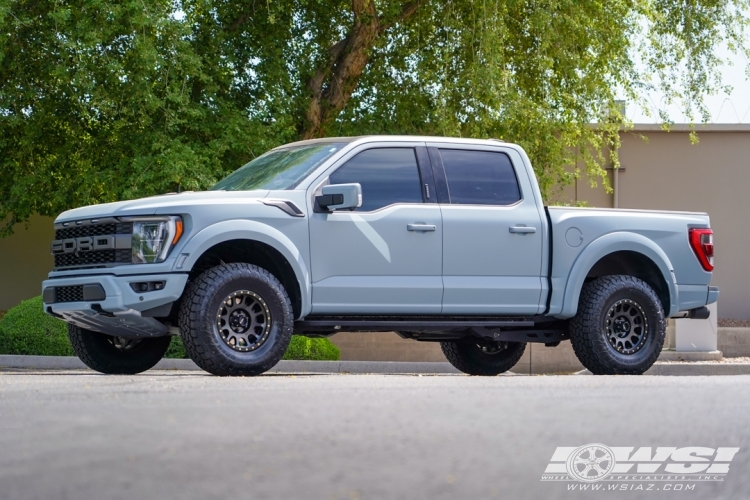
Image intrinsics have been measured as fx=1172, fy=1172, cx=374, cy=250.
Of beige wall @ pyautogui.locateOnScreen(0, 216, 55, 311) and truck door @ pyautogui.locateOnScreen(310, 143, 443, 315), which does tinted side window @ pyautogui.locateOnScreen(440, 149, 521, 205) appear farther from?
beige wall @ pyautogui.locateOnScreen(0, 216, 55, 311)

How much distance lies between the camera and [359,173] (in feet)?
32.0

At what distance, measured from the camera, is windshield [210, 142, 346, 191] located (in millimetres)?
9617

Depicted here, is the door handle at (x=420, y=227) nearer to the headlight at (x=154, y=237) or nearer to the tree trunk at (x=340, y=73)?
the headlight at (x=154, y=237)

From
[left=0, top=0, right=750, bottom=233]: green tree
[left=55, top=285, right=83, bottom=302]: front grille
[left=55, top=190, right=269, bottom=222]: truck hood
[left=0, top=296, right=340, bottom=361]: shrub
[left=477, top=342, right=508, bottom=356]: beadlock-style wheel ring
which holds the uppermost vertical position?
[left=0, top=0, right=750, bottom=233]: green tree

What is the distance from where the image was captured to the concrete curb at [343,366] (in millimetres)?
15148

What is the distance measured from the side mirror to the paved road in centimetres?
242

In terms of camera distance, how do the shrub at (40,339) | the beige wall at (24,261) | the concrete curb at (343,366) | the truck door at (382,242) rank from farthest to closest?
the beige wall at (24,261)
the shrub at (40,339)
the concrete curb at (343,366)
the truck door at (382,242)

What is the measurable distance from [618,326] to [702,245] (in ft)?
Answer: 4.12

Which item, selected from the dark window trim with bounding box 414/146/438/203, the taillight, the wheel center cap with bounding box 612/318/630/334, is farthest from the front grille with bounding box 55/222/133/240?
the taillight

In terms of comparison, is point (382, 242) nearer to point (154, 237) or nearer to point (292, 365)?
point (154, 237)

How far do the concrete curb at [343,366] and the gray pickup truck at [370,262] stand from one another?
463 cm

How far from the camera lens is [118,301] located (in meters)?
8.71

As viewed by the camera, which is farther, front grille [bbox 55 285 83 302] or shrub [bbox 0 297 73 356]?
shrub [bbox 0 297 73 356]

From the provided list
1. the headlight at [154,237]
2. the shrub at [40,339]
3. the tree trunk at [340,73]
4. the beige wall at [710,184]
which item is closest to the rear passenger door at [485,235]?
the headlight at [154,237]
